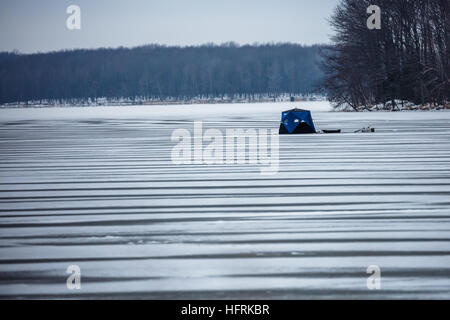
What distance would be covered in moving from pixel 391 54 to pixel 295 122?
38626 millimetres

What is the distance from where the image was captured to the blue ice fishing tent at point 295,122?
26.0m

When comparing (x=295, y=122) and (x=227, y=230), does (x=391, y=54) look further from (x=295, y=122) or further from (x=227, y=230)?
(x=227, y=230)

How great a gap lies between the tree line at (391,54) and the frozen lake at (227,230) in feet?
154

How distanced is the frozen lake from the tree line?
46.8 metres

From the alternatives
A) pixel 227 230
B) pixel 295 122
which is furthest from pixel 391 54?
pixel 227 230

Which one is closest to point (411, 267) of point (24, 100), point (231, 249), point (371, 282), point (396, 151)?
point (371, 282)

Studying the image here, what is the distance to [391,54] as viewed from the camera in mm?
62594

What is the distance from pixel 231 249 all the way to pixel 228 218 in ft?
5.58

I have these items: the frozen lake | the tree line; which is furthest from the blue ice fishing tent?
the tree line

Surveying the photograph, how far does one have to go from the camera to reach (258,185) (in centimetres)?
1142

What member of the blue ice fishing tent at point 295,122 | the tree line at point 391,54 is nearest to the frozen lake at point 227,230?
the blue ice fishing tent at point 295,122

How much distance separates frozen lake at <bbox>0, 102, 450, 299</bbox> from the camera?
548cm

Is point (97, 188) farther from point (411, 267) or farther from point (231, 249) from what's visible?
point (411, 267)

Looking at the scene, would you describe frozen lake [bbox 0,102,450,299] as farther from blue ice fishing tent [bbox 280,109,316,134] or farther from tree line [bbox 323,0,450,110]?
tree line [bbox 323,0,450,110]
